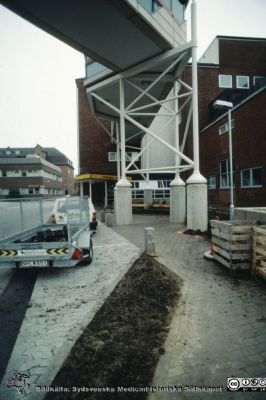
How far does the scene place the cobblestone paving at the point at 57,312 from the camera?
2710 mm

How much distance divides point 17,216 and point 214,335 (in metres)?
5.70

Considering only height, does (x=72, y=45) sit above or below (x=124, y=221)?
above

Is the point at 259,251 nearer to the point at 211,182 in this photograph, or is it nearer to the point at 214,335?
the point at 214,335

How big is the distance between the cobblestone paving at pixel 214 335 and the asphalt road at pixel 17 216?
14.8ft

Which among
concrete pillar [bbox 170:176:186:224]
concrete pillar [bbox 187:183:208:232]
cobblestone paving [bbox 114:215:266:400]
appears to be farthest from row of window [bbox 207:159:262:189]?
cobblestone paving [bbox 114:215:266:400]

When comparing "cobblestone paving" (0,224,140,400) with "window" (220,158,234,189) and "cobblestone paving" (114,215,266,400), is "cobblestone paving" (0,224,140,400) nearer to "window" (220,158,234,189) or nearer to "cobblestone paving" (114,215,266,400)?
"cobblestone paving" (114,215,266,400)

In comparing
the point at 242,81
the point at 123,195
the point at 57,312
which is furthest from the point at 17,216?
the point at 242,81

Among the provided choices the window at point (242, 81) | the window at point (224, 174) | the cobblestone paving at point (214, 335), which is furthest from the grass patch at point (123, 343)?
the window at point (242, 81)

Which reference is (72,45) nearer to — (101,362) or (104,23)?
(104,23)

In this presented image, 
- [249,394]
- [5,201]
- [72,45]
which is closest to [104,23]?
[72,45]

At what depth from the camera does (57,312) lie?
4.01 meters

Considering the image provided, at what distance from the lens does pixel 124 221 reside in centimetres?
1327

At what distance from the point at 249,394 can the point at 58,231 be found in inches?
236

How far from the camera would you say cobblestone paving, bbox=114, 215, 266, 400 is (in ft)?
8.16
